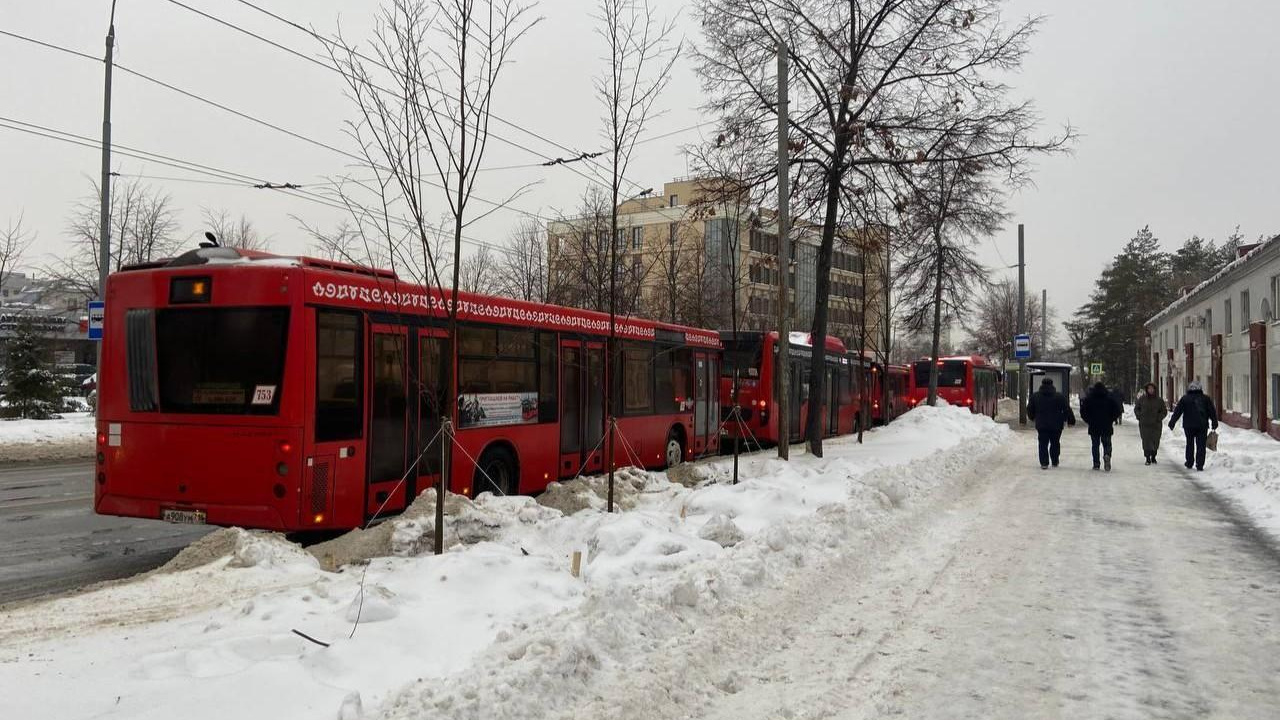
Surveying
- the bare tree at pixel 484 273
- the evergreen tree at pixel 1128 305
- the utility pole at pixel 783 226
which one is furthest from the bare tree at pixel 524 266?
the evergreen tree at pixel 1128 305

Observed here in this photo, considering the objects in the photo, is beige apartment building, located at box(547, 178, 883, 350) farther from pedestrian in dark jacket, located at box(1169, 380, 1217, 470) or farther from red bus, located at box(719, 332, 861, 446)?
pedestrian in dark jacket, located at box(1169, 380, 1217, 470)

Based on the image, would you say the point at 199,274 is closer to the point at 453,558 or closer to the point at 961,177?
the point at 453,558

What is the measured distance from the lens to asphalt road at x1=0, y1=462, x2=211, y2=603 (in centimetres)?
721

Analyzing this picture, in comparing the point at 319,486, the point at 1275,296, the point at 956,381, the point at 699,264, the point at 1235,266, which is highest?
the point at 699,264

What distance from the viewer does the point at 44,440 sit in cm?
2103

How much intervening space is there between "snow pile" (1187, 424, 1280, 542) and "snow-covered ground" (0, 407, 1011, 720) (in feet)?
19.0

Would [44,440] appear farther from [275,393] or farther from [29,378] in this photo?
[275,393]

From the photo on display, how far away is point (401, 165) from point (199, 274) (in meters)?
2.95

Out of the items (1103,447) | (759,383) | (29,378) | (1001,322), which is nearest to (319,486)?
(759,383)

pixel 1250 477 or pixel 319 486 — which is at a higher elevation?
pixel 319 486

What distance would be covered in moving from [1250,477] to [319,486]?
45.9 ft

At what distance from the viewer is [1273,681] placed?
4.72 metres

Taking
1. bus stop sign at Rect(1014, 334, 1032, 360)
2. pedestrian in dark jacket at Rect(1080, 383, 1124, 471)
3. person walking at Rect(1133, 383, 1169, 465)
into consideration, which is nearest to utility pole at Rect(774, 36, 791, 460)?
pedestrian in dark jacket at Rect(1080, 383, 1124, 471)

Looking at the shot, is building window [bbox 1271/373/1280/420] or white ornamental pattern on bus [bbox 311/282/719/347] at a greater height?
white ornamental pattern on bus [bbox 311/282/719/347]
